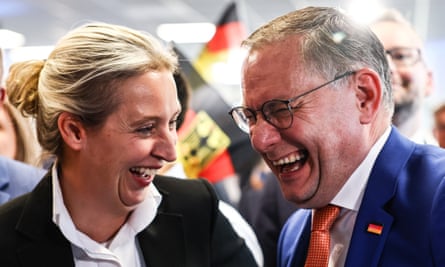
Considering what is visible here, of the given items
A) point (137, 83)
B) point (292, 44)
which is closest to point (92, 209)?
point (137, 83)

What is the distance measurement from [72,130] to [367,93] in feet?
2.32

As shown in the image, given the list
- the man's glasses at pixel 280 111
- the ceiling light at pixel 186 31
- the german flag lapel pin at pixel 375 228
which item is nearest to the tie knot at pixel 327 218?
the german flag lapel pin at pixel 375 228

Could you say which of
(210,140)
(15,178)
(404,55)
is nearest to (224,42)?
(210,140)

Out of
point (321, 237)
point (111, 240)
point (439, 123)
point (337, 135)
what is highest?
point (337, 135)

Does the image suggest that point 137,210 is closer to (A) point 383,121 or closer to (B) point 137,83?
(B) point 137,83

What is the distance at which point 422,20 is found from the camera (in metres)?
7.48

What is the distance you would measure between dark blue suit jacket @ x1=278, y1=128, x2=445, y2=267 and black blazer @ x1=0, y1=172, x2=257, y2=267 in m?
0.41

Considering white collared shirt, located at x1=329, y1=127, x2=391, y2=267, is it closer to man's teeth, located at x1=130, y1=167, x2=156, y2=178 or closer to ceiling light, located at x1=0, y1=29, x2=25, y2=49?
man's teeth, located at x1=130, y1=167, x2=156, y2=178

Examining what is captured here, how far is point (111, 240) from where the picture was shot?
1.78 meters

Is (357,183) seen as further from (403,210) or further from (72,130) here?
(72,130)

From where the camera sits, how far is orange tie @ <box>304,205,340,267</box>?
1.58m

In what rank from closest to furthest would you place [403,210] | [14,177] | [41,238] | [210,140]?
[403,210] → [41,238] → [14,177] → [210,140]

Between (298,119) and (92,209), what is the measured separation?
1.87 ft

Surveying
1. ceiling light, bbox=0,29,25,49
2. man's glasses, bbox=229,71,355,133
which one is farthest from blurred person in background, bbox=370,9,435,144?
ceiling light, bbox=0,29,25,49
